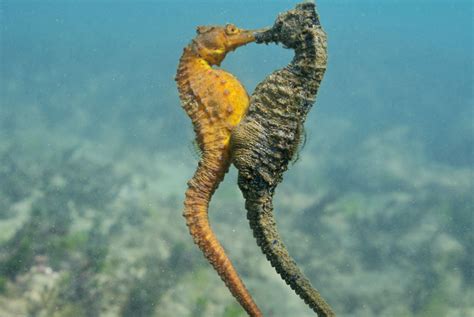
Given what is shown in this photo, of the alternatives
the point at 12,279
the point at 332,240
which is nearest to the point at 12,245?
the point at 12,279

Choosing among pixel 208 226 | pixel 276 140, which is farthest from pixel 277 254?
pixel 276 140

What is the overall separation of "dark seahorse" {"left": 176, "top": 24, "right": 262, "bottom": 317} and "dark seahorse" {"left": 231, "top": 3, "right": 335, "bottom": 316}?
159 mm

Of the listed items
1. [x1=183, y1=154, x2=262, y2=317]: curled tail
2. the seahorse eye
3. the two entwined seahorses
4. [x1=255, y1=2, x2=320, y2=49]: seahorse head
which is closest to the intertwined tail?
the two entwined seahorses

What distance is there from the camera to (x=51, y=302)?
26.8 feet

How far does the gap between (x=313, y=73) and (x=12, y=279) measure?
7.62 m

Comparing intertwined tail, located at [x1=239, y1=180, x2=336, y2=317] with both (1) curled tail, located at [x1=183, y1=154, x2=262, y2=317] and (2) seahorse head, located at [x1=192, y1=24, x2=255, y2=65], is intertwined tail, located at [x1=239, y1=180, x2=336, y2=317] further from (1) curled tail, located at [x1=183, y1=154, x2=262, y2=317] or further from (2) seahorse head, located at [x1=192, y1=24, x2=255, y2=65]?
(2) seahorse head, located at [x1=192, y1=24, x2=255, y2=65]

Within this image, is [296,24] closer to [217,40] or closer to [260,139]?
[217,40]

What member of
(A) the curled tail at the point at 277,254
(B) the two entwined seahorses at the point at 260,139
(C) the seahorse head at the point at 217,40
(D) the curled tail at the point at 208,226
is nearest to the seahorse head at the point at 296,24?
(B) the two entwined seahorses at the point at 260,139

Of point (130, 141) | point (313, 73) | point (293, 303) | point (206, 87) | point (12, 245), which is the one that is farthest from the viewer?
point (130, 141)

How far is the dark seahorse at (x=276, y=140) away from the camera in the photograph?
134 inches

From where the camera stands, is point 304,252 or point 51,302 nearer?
point 51,302

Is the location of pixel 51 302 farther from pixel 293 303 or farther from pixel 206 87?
pixel 206 87

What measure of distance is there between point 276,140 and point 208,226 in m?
0.83

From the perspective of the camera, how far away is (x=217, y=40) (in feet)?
13.0
